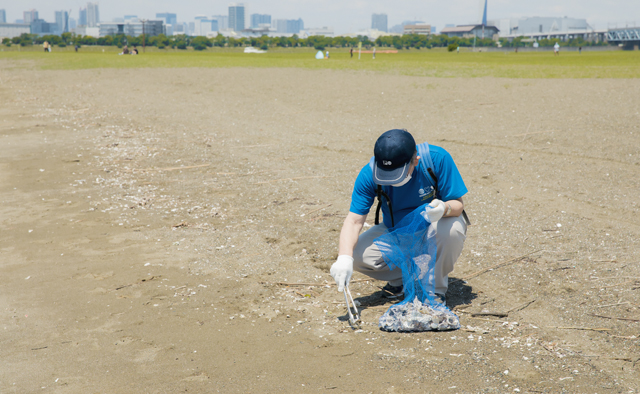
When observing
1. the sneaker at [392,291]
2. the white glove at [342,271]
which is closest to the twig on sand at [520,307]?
the sneaker at [392,291]

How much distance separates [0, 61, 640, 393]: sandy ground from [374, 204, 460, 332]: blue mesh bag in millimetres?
96

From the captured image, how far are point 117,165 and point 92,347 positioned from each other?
5.32 metres

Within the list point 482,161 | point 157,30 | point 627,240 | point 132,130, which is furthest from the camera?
point 157,30

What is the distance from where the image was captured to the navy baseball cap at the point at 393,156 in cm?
312

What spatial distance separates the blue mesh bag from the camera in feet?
11.1

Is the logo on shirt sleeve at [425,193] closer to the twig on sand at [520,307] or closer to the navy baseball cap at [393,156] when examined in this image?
the navy baseball cap at [393,156]

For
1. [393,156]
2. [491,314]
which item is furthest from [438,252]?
[393,156]

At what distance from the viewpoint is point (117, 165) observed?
26.8 ft

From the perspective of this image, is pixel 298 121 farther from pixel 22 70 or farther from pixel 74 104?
pixel 22 70

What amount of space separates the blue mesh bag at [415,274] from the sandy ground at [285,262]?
0.10 metres

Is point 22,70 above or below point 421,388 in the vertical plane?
above

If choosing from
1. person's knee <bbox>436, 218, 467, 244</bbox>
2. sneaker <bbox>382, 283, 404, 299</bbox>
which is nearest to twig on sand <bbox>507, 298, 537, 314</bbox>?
person's knee <bbox>436, 218, 467, 244</bbox>

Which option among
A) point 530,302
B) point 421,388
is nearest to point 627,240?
point 530,302

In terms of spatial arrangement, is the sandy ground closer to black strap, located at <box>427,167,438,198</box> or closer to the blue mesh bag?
the blue mesh bag
